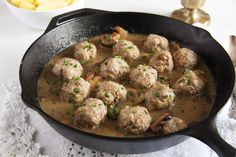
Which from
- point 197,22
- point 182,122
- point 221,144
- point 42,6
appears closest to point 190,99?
point 182,122

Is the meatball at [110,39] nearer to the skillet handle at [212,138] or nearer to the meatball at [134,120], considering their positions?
the meatball at [134,120]

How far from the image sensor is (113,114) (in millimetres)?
2193

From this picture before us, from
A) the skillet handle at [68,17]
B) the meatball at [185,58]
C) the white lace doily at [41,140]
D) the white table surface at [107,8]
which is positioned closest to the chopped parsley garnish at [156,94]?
the white lace doily at [41,140]

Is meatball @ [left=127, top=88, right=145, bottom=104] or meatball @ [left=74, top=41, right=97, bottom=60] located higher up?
meatball @ [left=74, top=41, right=97, bottom=60]

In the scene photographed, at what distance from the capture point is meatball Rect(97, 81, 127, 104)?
2273 millimetres

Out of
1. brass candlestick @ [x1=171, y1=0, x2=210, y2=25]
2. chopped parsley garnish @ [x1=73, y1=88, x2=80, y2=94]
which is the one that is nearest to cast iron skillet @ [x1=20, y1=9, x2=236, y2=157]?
chopped parsley garnish @ [x1=73, y1=88, x2=80, y2=94]

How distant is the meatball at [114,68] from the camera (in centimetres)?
247

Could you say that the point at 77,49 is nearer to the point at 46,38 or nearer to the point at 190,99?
the point at 46,38

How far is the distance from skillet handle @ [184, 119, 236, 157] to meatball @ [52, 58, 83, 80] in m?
0.92

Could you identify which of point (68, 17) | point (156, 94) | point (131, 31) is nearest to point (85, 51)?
point (68, 17)

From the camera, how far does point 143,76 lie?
2.40 meters

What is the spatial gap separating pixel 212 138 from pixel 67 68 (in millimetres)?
1049

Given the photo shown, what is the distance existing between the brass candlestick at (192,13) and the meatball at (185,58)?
0.90 meters

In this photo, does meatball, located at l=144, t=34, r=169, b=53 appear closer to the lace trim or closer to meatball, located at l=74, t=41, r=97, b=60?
meatball, located at l=74, t=41, r=97, b=60
